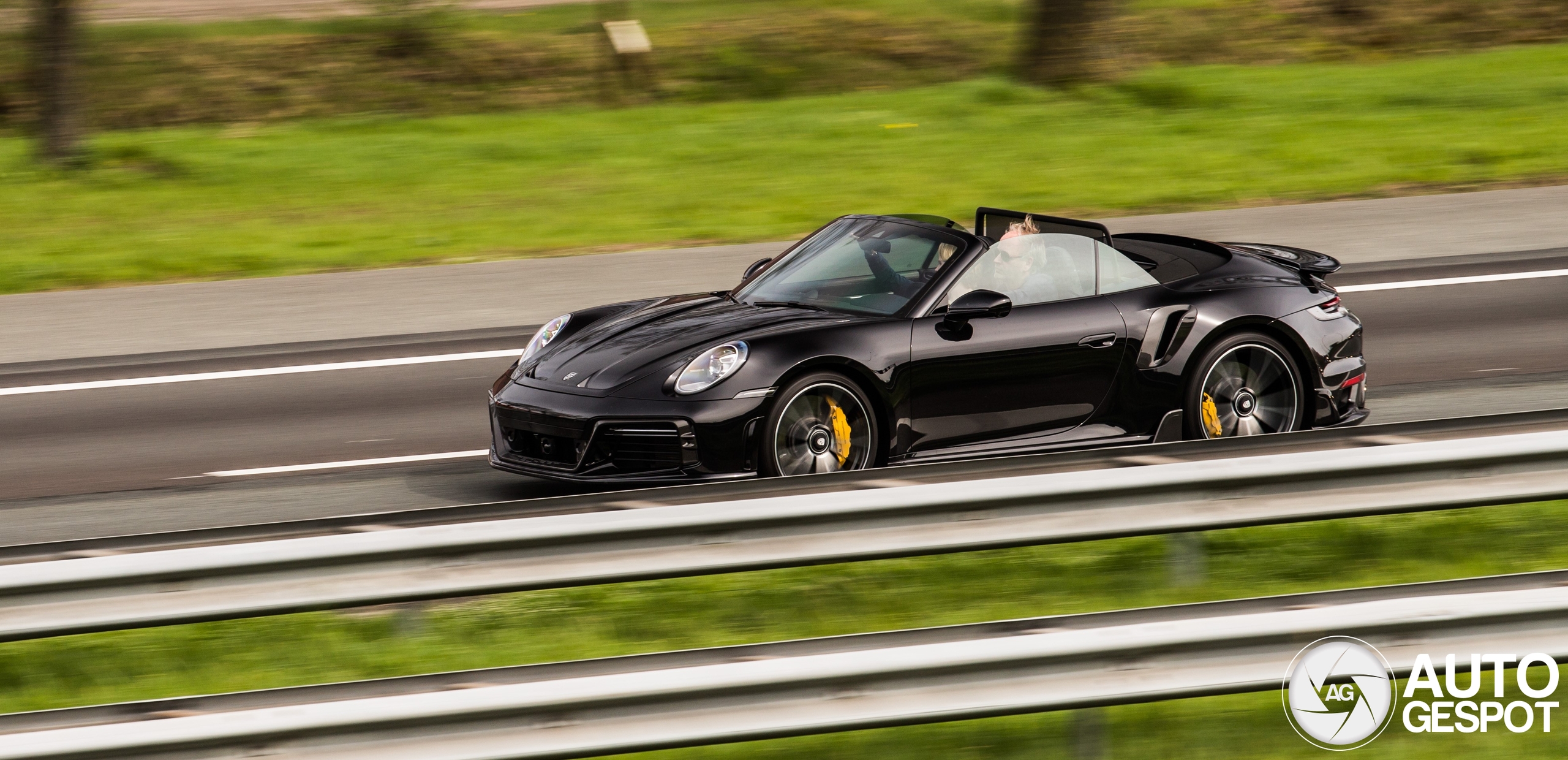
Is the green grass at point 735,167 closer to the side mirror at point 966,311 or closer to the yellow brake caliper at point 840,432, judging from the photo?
the side mirror at point 966,311

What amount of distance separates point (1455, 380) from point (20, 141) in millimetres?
16181

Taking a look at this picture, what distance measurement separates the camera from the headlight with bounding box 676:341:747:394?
7473 mm

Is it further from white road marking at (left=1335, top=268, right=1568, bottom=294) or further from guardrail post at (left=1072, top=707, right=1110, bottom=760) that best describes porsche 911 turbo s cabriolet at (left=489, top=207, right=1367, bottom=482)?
white road marking at (left=1335, top=268, right=1568, bottom=294)

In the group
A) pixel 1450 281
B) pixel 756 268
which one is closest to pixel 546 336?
pixel 756 268

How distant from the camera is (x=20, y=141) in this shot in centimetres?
1983

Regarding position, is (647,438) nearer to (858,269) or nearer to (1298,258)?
(858,269)

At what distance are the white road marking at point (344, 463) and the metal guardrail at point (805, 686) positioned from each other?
16.5 feet

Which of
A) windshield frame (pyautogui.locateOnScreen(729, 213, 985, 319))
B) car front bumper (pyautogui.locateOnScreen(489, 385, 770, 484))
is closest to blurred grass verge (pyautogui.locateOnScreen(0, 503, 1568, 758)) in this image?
car front bumper (pyautogui.locateOnScreen(489, 385, 770, 484))

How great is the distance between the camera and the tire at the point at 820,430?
746cm

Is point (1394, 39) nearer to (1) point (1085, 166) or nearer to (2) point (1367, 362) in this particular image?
(1) point (1085, 166)

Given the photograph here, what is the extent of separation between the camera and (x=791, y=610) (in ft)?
20.0

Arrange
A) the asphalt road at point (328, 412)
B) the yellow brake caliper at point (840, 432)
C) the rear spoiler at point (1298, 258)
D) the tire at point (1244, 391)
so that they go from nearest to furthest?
the yellow brake caliper at point (840, 432) < the tire at point (1244, 391) < the asphalt road at point (328, 412) < the rear spoiler at point (1298, 258)


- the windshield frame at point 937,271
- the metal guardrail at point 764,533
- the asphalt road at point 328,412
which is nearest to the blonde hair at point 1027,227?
the windshield frame at point 937,271

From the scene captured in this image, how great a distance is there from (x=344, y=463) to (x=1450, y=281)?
8245 millimetres
